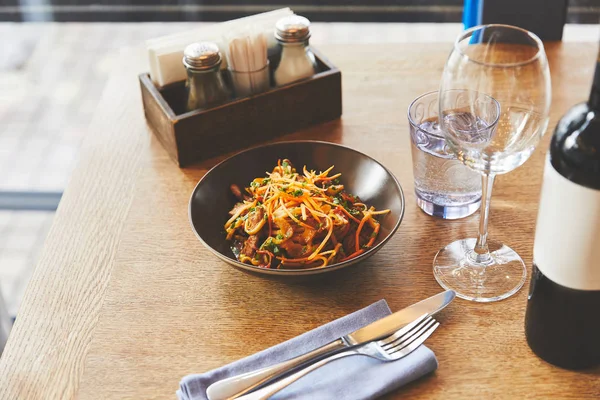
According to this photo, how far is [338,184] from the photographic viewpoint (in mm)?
1228

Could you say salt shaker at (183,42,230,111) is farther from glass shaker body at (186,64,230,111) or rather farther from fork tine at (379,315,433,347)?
fork tine at (379,315,433,347)

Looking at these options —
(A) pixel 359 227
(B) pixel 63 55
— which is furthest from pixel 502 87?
(B) pixel 63 55

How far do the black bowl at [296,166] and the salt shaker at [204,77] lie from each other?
16 cm

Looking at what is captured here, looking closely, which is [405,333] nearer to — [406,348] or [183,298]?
[406,348]

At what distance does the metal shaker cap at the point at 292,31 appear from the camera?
53.7 inches

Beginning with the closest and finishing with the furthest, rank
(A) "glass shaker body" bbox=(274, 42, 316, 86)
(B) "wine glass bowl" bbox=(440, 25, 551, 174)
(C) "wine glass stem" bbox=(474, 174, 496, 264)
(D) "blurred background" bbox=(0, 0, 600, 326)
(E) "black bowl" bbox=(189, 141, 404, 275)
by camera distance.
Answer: (B) "wine glass bowl" bbox=(440, 25, 551, 174) → (C) "wine glass stem" bbox=(474, 174, 496, 264) → (E) "black bowl" bbox=(189, 141, 404, 275) → (A) "glass shaker body" bbox=(274, 42, 316, 86) → (D) "blurred background" bbox=(0, 0, 600, 326)

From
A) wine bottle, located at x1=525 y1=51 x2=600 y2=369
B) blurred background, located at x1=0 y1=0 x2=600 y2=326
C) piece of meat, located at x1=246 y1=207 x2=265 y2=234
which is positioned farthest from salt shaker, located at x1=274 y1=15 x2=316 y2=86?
blurred background, located at x1=0 y1=0 x2=600 y2=326

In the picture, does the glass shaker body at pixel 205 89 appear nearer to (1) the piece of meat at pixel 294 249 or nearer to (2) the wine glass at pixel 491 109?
(1) the piece of meat at pixel 294 249

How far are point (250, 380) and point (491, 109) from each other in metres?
0.46

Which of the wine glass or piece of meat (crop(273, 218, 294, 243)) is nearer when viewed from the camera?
the wine glass

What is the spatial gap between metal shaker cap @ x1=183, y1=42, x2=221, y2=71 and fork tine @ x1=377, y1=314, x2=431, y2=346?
608mm

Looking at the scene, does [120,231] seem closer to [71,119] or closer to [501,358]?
[501,358]

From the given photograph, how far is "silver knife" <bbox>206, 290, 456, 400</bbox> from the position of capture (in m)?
0.86

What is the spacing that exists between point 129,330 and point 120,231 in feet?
0.79
